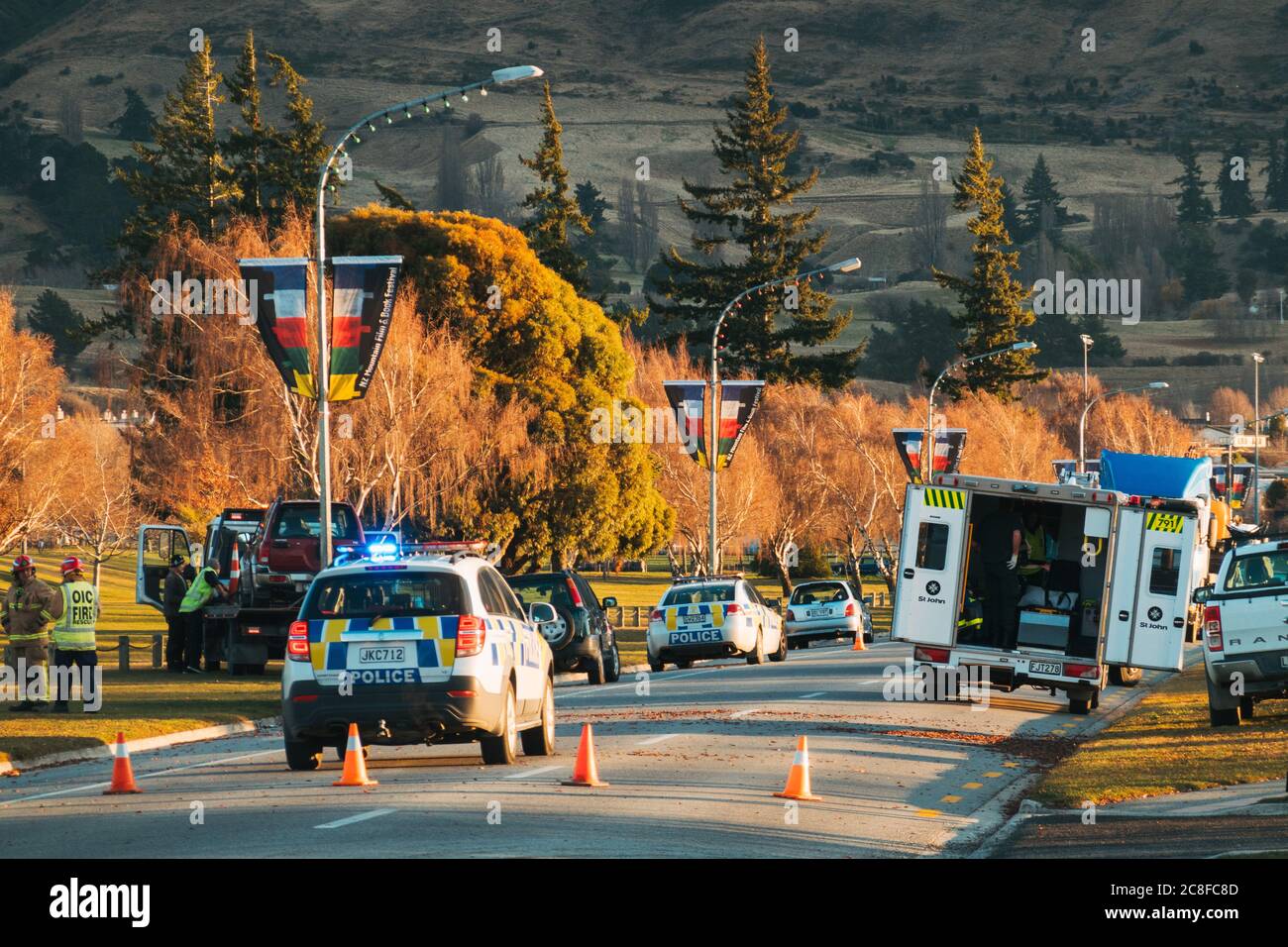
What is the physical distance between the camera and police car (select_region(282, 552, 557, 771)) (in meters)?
16.8

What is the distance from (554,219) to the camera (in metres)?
86.0

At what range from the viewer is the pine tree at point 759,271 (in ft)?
286

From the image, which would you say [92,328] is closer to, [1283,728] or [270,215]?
[270,215]

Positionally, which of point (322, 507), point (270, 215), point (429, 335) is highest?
point (270, 215)

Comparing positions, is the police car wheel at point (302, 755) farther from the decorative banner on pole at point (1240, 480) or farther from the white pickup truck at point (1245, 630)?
the decorative banner on pole at point (1240, 480)

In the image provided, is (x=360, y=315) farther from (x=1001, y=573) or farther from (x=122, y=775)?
(x=122, y=775)

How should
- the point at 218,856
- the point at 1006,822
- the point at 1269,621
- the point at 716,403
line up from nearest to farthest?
the point at 218,856 < the point at 1006,822 < the point at 1269,621 < the point at 716,403

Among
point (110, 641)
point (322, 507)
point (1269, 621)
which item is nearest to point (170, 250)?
point (110, 641)

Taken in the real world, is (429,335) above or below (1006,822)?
above

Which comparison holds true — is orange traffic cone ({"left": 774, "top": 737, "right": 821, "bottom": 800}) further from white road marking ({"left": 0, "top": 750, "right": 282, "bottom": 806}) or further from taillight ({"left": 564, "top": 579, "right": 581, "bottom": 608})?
taillight ({"left": 564, "top": 579, "right": 581, "bottom": 608})

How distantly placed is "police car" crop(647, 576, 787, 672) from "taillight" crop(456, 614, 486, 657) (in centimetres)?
1921

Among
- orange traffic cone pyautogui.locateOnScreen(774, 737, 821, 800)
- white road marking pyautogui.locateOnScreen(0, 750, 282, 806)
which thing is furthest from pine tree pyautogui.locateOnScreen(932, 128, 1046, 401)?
orange traffic cone pyautogui.locateOnScreen(774, 737, 821, 800)
